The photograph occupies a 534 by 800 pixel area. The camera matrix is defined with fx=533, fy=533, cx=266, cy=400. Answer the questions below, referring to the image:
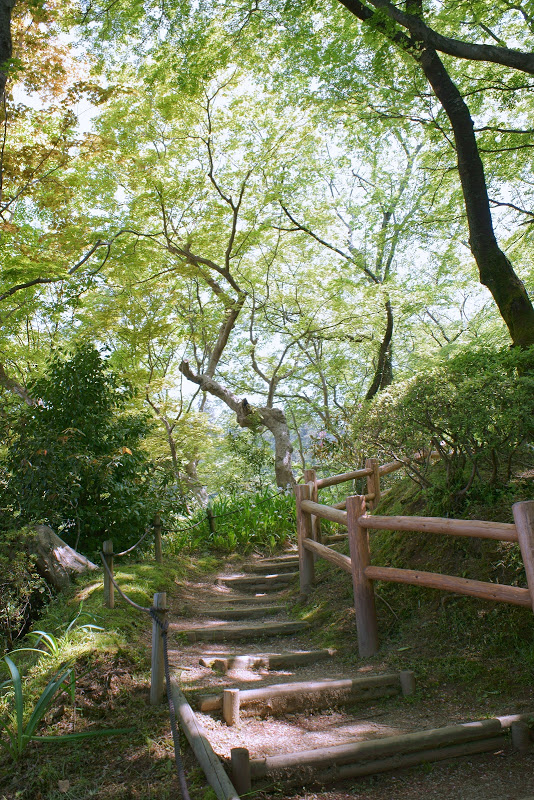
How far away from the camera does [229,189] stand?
11453 mm

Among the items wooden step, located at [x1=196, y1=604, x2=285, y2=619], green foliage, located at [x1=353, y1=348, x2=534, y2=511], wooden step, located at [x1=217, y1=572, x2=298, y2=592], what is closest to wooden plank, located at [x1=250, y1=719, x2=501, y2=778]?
green foliage, located at [x1=353, y1=348, x2=534, y2=511]

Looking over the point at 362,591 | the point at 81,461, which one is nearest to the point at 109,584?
the point at 81,461

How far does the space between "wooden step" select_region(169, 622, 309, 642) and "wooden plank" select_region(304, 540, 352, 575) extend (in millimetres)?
712

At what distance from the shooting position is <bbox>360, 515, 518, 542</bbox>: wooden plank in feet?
9.77

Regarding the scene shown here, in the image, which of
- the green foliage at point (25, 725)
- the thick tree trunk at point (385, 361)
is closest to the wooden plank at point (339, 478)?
the green foliage at point (25, 725)

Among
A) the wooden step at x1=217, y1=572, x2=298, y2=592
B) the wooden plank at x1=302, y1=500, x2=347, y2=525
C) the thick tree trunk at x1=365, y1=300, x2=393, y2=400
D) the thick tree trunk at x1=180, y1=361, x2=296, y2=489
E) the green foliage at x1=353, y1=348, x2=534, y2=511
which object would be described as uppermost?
the thick tree trunk at x1=365, y1=300, x2=393, y2=400

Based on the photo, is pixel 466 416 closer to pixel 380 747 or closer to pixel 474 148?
pixel 380 747

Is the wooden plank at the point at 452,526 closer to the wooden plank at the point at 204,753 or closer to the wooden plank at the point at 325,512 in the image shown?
the wooden plank at the point at 325,512

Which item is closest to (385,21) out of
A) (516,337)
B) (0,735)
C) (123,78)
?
(516,337)

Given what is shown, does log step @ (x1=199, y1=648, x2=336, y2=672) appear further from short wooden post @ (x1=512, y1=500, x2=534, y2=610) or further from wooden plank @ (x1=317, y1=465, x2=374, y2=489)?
wooden plank @ (x1=317, y1=465, x2=374, y2=489)

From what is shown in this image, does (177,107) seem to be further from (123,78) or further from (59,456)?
(59,456)

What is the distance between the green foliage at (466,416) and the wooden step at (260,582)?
3003 millimetres

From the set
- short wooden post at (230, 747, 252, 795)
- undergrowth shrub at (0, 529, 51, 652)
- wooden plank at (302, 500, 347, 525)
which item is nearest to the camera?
short wooden post at (230, 747, 252, 795)

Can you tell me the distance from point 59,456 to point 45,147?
470 cm
